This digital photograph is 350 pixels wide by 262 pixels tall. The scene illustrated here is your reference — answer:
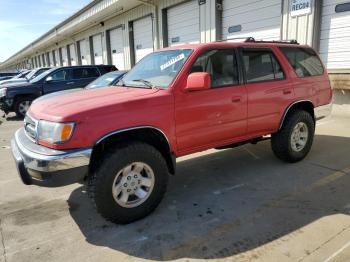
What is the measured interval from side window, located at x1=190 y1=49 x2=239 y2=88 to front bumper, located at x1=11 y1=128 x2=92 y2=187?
5.49ft

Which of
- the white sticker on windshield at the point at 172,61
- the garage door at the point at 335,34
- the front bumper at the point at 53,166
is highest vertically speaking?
the garage door at the point at 335,34

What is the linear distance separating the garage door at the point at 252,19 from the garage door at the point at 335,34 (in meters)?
1.40

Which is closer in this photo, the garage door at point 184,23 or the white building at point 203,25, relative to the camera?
the white building at point 203,25

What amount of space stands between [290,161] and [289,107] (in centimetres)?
88

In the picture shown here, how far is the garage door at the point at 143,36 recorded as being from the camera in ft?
54.4

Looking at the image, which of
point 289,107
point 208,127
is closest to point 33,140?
point 208,127

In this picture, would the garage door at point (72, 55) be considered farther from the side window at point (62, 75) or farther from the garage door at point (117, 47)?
the side window at point (62, 75)

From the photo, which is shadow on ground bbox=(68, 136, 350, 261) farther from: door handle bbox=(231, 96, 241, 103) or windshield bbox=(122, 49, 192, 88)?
windshield bbox=(122, 49, 192, 88)

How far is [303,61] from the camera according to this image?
5137mm

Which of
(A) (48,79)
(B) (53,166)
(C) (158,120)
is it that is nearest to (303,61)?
(C) (158,120)

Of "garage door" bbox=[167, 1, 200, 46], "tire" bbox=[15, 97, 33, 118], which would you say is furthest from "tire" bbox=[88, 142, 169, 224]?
"garage door" bbox=[167, 1, 200, 46]

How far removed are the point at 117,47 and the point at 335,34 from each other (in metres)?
14.6

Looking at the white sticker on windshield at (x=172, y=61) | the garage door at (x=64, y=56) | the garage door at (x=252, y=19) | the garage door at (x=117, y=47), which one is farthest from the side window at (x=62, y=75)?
the garage door at (x=64, y=56)

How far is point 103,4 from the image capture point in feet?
59.0
